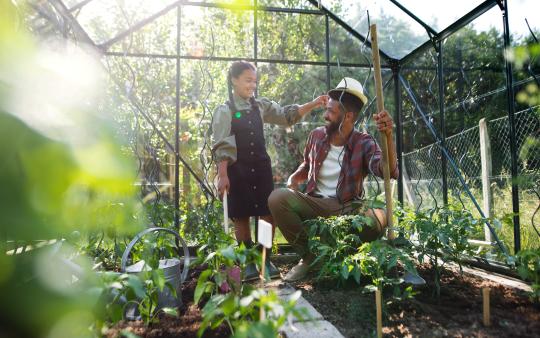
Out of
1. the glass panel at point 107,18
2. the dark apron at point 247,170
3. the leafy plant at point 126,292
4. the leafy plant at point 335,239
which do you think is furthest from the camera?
the glass panel at point 107,18

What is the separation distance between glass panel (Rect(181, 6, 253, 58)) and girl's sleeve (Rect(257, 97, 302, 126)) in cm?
531

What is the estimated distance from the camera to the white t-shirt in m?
2.72

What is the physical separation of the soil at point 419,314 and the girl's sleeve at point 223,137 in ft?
3.06

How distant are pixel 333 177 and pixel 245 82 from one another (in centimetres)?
94

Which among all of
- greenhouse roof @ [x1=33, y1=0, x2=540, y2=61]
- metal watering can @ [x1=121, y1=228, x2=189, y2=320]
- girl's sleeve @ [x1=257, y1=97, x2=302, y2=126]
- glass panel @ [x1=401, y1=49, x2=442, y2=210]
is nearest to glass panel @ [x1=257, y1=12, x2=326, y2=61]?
glass panel @ [x1=401, y1=49, x2=442, y2=210]

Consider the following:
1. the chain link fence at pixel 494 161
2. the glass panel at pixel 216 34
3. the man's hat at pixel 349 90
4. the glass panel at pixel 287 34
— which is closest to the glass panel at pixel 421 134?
the chain link fence at pixel 494 161

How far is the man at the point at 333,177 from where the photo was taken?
2.41 meters

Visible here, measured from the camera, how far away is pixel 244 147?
2771 millimetres

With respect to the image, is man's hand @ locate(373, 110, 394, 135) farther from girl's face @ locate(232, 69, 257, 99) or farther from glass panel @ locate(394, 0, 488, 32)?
glass panel @ locate(394, 0, 488, 32)

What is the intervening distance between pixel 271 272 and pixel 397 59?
2.32 metres

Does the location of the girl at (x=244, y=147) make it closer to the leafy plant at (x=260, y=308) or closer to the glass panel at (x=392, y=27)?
the glass panel at (x=392, y=27)

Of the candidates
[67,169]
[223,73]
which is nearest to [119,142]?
[67,169]

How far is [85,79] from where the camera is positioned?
0.24 m

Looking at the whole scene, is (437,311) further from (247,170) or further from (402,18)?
(402,18)
